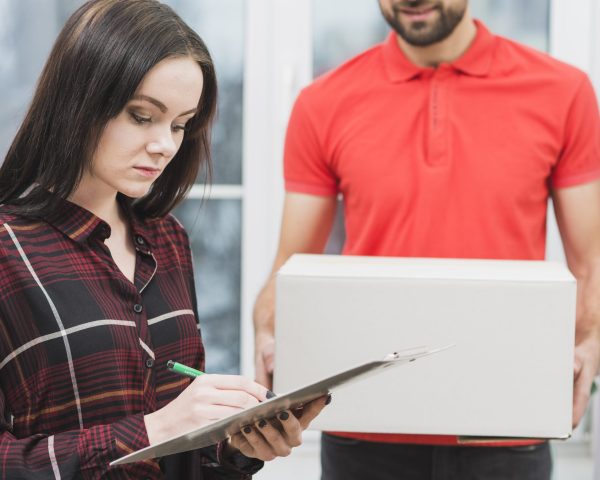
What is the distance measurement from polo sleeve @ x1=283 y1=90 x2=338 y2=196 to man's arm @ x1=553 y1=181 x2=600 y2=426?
0.40 meters

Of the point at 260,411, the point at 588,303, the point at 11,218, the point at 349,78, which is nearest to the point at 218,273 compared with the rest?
the point at 349,78

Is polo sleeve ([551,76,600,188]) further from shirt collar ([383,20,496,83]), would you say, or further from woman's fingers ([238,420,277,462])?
woman's fingers ([238,420,277,462])

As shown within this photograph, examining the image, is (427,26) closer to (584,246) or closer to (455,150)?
(455,150)

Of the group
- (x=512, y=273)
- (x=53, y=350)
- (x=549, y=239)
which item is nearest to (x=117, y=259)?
Answer: (x=53, y=350)

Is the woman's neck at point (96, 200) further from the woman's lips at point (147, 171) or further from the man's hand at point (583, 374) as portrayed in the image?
the man's hand at point (583, 374)

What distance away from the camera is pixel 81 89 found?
104 cm

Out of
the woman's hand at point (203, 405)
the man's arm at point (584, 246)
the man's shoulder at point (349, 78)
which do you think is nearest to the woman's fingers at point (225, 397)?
the woman's hand at point (203, 405)

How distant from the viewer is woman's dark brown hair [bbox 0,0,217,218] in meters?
1.04

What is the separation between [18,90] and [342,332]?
1.50 metres

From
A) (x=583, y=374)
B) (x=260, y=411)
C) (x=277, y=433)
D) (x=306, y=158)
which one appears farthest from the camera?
(x=306, y=158)

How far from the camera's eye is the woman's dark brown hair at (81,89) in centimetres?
104

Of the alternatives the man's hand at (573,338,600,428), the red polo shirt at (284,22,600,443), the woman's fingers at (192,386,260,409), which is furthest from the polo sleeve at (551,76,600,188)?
the woman's fingers at (192,386,260,409)

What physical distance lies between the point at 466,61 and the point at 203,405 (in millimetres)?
→ 899

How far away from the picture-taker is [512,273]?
4.11 ft
